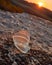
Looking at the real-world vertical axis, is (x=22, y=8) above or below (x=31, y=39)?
above

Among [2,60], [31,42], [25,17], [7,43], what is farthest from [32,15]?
[2,60]

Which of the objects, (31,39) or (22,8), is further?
(22,8)

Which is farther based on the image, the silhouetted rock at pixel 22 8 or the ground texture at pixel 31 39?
the silhouetted rock at pixel 22 8

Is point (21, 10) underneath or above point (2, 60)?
above

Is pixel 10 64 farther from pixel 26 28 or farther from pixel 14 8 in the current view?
pixel 14 8

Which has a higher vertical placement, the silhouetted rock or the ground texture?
the silhouetted rock

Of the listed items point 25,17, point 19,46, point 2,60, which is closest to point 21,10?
point 25,17

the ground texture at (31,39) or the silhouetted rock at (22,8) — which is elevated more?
the silhouetted rock at (22,8)

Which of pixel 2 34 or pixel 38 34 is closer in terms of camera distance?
pixel 2 34

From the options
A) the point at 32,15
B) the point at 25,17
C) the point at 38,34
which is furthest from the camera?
the point at 32,15

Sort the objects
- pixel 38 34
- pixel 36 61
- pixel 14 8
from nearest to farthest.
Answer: pixel 36 61, pixel 38 34, pixel 14 8

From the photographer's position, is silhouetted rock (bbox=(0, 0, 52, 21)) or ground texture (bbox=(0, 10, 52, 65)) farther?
silhouetted rock (bbox=(0, 0, 52, 21))
